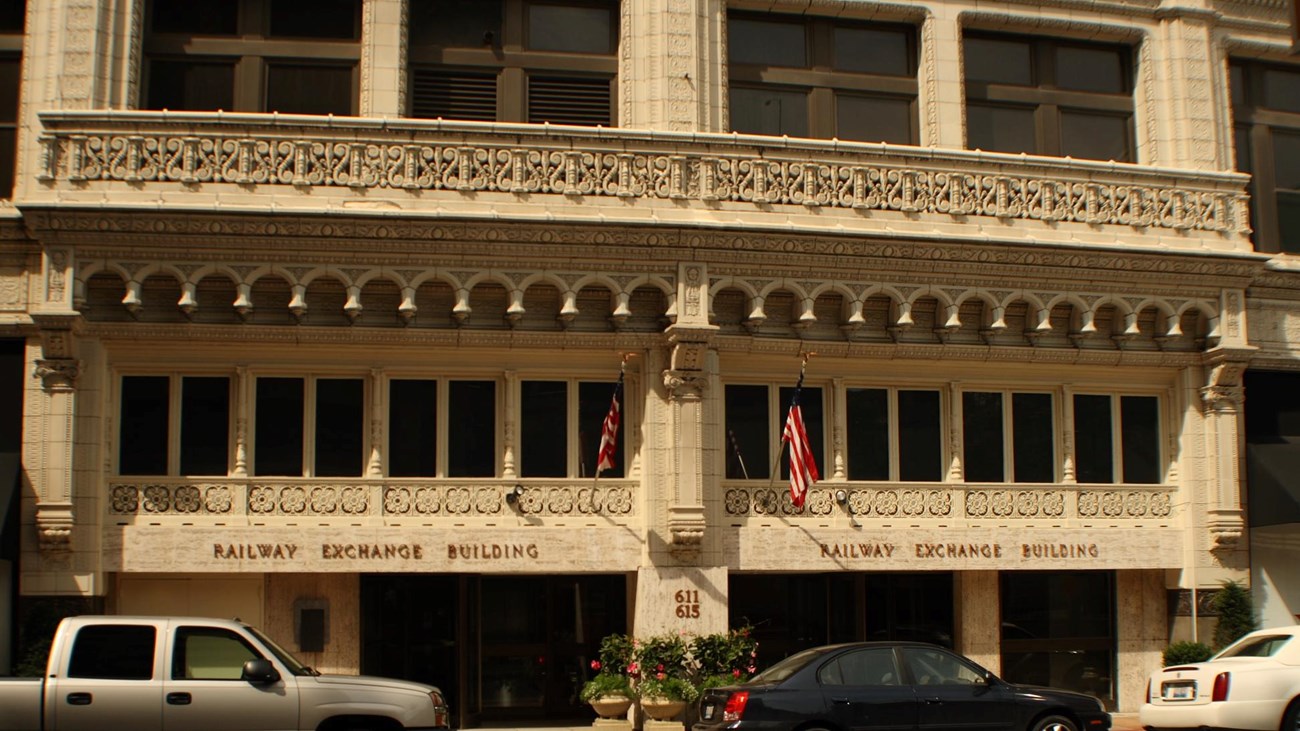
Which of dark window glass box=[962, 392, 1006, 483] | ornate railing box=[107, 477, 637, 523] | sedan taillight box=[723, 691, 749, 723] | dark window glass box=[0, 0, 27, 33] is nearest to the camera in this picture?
sedan taillight box=[723, 691, 749, 723]

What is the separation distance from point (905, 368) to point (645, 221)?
16.1 feet

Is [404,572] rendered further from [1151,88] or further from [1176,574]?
[1151,88]

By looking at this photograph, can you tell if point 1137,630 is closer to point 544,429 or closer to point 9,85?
point 544,429

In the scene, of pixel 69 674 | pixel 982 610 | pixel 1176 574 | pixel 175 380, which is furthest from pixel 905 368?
pixel 69 674

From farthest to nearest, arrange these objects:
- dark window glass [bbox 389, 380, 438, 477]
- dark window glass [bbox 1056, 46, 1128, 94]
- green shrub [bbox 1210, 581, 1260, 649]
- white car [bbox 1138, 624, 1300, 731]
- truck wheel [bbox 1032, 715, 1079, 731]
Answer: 1. dark window glass [bbox 1056, 46, 1128, 94]
2. green shrub [bbox 1210, 581, 1260, 649]
3. dark window glass [bbox 389, 380, 438, 477]
4. white car [bbox 1138, 624, 1300, 731]
5. truck wheel [bbox 1032, 715, 1079, 731]

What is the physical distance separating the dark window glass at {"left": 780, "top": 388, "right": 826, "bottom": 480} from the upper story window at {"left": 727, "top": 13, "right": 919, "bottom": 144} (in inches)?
164

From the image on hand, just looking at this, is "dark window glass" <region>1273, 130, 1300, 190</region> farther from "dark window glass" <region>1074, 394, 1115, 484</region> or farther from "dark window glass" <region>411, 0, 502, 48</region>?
"dark window glass" <region>411, 0, 502, 48</region>

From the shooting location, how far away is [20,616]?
19.6 metres

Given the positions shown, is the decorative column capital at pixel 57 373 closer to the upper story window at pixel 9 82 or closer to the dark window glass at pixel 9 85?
the upper story window at pixel 9 82

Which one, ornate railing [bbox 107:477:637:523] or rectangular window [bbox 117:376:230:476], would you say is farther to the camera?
rectangular window [bbox 117:376:230:476]

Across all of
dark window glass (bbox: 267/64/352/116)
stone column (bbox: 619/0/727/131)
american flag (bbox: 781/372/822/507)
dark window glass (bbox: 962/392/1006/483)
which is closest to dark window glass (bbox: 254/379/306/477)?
dark window glass (bbox: 267/64/352/116)

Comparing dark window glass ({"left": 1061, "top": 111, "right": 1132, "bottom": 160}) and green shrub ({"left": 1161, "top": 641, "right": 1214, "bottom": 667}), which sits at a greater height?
dark window glass ({"left": 1061, "top": 111, "right": 1132, "bottom": 160})

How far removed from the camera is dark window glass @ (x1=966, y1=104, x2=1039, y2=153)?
23.7 metres

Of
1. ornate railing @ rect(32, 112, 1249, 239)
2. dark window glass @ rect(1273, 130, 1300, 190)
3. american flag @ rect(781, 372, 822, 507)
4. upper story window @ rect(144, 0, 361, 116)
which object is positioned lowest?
american flag @ rect(781, 372, 822, 507)
